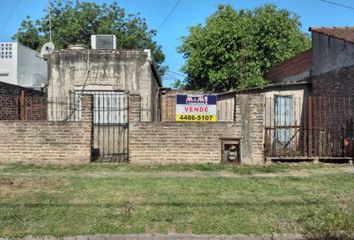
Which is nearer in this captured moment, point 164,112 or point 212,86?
point 164,112

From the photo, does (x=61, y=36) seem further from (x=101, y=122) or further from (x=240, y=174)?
(x=240, y=174)

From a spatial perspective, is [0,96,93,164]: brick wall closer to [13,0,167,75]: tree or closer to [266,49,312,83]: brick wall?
[266,49,312,83]: brick wall

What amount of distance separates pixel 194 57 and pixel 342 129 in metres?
11.9

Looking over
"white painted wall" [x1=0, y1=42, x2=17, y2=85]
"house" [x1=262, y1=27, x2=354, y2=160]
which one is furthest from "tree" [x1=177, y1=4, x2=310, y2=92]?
"white painted wall" [x1=0, y1=42, x2=17, y2=85]

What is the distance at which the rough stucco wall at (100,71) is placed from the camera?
1756 cm

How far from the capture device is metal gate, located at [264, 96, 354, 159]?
14.0 metres

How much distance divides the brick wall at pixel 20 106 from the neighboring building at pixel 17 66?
782 centimetres

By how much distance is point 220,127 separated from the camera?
43.3 ft

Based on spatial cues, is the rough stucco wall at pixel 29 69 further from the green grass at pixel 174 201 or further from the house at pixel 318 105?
the green grass at pixel 174 201

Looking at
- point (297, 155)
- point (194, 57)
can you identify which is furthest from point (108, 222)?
point (194, 57)

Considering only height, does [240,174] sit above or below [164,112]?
below

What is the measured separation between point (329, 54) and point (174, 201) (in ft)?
36.1

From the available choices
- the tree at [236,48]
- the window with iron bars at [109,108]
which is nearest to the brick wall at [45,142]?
the window with iron bars at [109,108]

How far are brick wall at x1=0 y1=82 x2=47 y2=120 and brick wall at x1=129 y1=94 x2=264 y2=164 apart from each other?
3.60 metres
